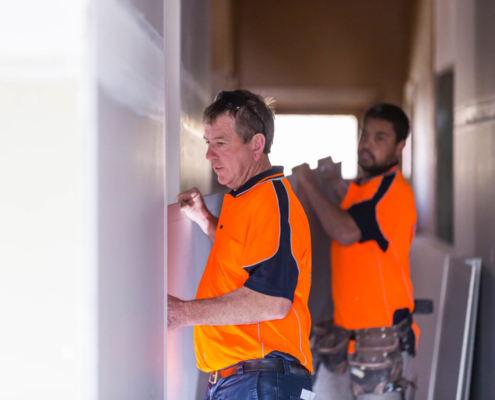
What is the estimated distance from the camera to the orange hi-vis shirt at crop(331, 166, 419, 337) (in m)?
2.39

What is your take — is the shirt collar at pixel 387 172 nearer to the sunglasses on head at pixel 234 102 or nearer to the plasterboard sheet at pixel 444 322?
the plasterboard sheet at pixel 444 322

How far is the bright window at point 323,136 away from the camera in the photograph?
446cm

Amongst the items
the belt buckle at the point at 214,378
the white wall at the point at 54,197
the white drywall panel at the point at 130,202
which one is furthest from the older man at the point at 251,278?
the white wall at the point at 54,197

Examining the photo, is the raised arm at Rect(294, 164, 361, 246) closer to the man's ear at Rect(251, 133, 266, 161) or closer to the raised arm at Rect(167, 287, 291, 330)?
the man's ear at Rect(251, 133, 266, 161)

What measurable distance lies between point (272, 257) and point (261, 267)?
→ 38 mm

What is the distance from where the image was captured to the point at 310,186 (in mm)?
2518

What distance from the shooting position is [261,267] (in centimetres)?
129

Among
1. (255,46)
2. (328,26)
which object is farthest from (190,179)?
(328,26)

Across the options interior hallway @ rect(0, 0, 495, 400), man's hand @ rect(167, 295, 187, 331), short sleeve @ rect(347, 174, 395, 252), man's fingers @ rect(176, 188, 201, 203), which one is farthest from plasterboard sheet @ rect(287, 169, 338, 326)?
man's hand @ rect(167, 295, 187, 331)

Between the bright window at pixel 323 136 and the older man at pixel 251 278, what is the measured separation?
2.93 m

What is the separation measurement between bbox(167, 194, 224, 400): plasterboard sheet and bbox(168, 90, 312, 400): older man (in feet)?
0.42

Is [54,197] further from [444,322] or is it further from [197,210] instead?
[444,322]

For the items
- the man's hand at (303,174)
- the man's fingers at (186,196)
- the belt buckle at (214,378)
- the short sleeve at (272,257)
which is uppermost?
the man's hand at (303,174)

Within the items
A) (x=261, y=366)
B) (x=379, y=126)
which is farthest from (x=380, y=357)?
(x=261, y=366)
